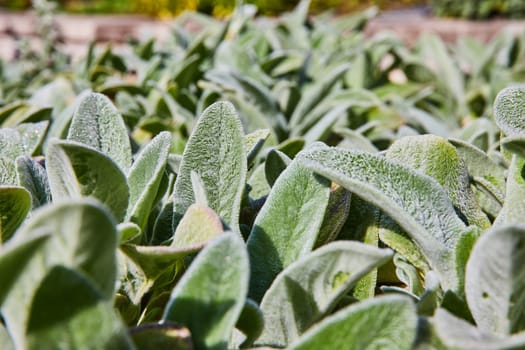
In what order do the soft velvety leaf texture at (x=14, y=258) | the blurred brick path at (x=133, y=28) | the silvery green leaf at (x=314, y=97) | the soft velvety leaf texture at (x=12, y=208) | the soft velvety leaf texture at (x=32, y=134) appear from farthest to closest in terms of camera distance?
the blurred brick path at (x=133, y=28) → the silvery green leaf at (x=314, y=97) → the soft velvety leaf texture at (x=32, y=134) → the soft velvety leaf texture at (x=12, y=208) → the soft velvety leaf texture at (x=14, y=258)

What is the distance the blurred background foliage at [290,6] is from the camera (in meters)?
8.85

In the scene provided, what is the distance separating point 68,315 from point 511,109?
0.80 meters

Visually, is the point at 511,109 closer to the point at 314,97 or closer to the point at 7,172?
the point at 7,172

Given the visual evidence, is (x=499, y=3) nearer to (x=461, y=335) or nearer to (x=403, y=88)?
(x=403, y=88)

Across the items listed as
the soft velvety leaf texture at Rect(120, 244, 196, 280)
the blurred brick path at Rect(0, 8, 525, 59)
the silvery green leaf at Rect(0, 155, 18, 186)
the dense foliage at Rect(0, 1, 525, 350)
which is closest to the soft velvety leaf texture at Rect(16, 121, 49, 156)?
the dense foliage at Rect(0, 1, 525, 350)

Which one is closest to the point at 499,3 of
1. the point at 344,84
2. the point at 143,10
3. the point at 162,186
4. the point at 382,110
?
the point at 143,10

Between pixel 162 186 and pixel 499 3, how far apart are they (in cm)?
868

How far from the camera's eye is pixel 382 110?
2.26m

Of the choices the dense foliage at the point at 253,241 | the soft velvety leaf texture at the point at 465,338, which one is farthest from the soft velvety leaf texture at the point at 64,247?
the soft velvety leaf texture at the point at 465,338

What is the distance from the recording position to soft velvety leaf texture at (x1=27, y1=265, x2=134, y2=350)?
666 mm

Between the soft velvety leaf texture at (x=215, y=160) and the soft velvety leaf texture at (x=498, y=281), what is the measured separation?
0.43m

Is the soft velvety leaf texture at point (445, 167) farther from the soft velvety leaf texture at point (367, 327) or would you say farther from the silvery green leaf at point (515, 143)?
the soft velvety leaf texture at point (367, 327)

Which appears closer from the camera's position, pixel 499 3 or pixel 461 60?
pixel 461 60

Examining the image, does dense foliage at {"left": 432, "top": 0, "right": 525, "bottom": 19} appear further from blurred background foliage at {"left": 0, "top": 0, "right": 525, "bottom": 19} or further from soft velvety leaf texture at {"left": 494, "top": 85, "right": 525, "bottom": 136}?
soft velvety leaf texture at {"left": 494, "top": 85, "right": 525, "bottom": 136}
